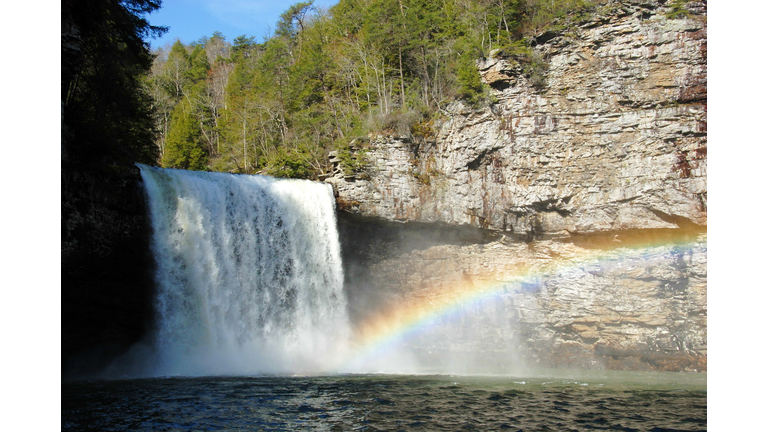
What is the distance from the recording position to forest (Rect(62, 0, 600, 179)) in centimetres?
1986

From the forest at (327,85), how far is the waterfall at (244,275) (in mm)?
3207

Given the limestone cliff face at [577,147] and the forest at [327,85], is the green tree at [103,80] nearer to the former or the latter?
the forest at [327,85]

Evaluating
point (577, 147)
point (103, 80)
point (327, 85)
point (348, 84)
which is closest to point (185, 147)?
point (327, 85)

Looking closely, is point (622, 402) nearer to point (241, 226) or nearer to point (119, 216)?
point (241, 226)

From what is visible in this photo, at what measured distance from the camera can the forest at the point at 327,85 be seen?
782 inches

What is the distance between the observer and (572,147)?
22.2 metres

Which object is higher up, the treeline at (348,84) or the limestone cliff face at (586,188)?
the treeline at (348,84)

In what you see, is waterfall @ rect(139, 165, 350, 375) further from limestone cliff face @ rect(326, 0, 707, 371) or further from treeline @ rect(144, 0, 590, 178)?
treeline @ rect(144, 0, 590, 178)

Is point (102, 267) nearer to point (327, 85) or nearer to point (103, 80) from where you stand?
point (103, 80)

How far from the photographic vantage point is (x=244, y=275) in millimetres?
19641

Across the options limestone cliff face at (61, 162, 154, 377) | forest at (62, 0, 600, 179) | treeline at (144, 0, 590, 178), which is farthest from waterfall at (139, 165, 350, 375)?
treeline at (144, 0, 590, 178)

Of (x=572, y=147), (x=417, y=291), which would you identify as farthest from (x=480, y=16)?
(x=417, y=291)

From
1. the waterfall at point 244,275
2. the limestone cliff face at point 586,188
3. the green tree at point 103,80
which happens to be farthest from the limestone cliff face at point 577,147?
the green tree at point 103,80

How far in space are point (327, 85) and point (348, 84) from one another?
4.88 feet
